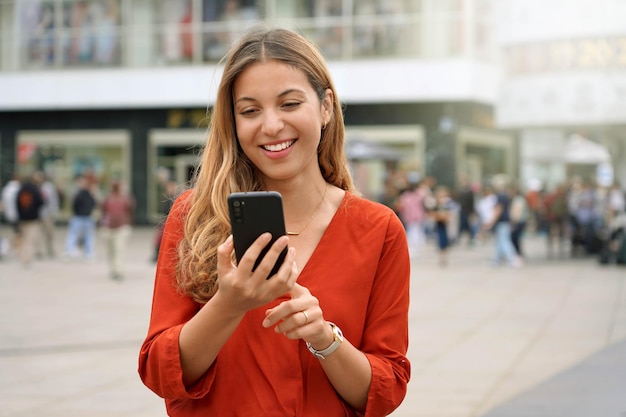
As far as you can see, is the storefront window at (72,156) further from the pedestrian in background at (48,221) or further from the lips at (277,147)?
the lips at (277,147)

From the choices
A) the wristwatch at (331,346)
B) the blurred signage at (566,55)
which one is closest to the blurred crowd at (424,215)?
the blurred signage at (566,55)

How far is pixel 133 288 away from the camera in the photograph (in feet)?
48.0

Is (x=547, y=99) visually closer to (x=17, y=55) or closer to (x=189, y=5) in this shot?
(x=189, y=5)

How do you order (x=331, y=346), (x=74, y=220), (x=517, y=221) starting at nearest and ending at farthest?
(x=331, y=346), (x=517, y=221), (x=74, y=220)

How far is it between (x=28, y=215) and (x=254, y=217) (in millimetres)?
16892

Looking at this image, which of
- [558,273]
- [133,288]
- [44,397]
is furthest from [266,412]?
[558,273]

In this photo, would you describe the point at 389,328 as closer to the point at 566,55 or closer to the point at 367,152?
the point at 566,55

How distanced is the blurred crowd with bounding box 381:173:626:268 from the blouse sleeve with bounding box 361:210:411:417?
16813 mm

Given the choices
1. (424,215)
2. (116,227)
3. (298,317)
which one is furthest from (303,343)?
(424,215)

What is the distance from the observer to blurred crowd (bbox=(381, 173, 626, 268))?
19.1m

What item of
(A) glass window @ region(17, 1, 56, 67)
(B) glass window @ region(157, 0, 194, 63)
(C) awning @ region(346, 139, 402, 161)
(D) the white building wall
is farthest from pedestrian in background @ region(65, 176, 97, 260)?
(A) glass window @ region(17, 1, 56, 67)

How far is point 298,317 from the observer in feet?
6.36

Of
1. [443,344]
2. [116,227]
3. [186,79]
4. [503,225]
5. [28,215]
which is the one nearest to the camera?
[443,344]

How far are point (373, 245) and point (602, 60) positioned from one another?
1890 cm
